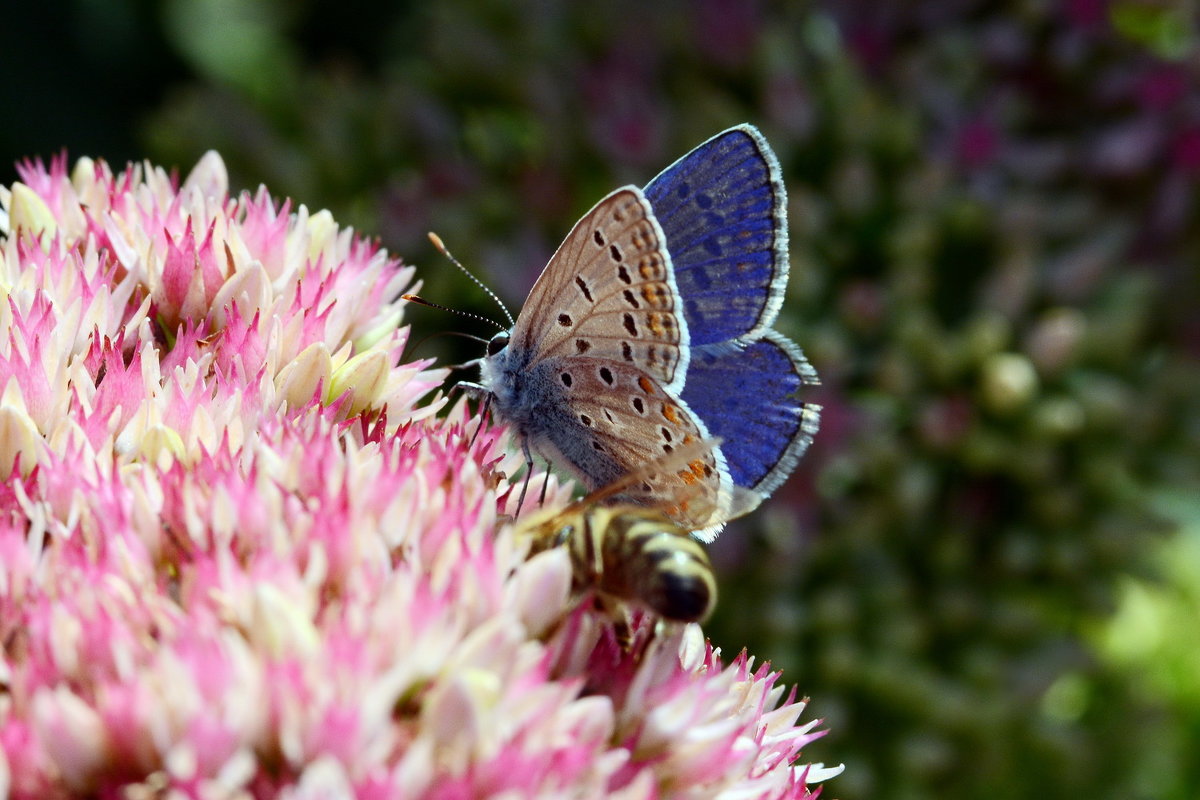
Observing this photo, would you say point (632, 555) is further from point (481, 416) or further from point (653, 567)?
point (481, 416)

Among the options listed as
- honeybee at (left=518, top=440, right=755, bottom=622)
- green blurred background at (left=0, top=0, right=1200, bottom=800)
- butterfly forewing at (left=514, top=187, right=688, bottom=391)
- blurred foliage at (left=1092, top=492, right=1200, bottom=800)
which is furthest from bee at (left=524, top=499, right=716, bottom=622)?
blurred foliage at (left=1092, top=492, right=1200, bottom=800)

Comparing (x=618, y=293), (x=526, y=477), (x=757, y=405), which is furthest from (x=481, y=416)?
(x=757, y=405)

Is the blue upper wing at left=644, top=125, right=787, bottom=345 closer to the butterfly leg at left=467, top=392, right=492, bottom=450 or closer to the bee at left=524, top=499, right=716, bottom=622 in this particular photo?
the butterfly leg at left=467, top=392, right=492, bottom=450

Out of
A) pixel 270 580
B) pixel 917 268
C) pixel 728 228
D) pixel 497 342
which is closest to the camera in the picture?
pixel 270 580

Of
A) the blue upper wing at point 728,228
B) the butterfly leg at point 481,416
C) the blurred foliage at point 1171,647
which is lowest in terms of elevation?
the butterfly leg at point 481,416

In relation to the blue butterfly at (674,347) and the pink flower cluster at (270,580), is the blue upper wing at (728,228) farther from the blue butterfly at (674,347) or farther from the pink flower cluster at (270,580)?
the pink flower cluster at (270,580)

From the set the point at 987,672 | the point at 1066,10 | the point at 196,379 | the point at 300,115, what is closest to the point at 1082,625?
the point at 987,672

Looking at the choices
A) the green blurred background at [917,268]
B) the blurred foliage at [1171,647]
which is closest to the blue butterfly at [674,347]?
the green blurred background at [917,268]
